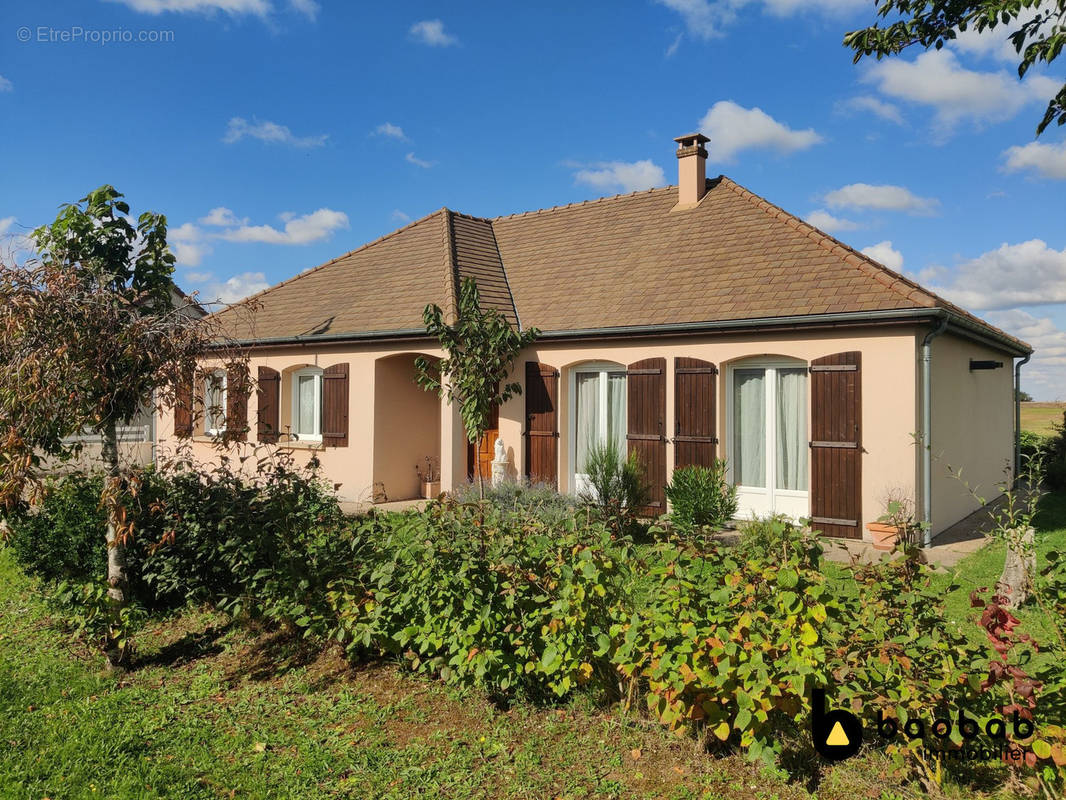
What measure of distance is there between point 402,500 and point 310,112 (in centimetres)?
651

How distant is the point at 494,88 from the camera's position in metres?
10.6

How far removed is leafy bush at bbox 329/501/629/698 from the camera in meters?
3.84

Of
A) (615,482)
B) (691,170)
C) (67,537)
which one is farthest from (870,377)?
(67,537)

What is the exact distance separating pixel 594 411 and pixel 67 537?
7.37m

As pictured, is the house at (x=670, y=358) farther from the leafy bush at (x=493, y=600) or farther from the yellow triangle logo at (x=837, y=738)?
the yellow triangle logo at (x=837, y=738)

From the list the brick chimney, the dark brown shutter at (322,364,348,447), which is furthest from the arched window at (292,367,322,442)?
the brick chimney

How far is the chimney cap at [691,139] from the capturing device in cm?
1288

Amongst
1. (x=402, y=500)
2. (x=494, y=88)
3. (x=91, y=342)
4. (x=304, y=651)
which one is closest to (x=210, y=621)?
(x=304, y=651)

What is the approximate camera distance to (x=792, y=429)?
9.87 m

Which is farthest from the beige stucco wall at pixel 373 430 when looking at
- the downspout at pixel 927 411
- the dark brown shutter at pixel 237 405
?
the downspout at pixel 927 411

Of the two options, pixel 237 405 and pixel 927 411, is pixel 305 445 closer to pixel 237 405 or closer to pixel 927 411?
pixel 237 405

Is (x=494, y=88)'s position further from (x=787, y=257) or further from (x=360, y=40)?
(x=787, y=257)

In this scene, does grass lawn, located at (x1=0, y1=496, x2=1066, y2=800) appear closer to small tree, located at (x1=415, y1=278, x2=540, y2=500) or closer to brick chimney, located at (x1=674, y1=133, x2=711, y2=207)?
small tree, located at (x1=415, y1=278, x2=540, y2=500)

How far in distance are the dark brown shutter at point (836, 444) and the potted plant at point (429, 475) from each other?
6454 millimetres
